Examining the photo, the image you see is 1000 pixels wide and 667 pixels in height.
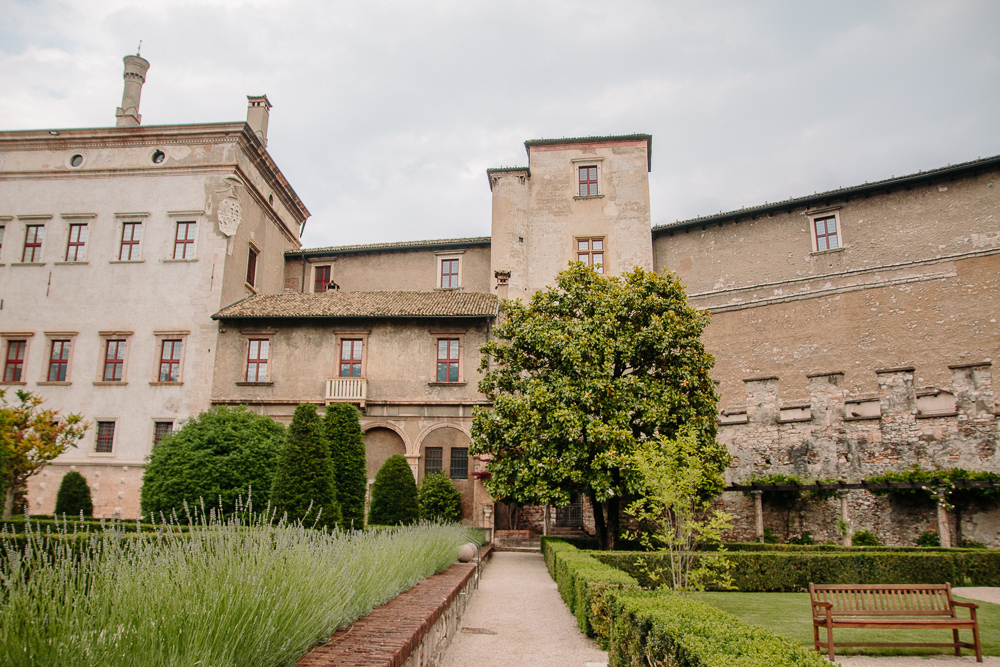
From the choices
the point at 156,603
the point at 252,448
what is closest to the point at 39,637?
the point at 156,603

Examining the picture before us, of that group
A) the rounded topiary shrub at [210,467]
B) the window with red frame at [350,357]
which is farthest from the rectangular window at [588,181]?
the rounded topiary shrub at [210,467]

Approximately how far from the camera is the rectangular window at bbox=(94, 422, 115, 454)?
A: 24.5 meters

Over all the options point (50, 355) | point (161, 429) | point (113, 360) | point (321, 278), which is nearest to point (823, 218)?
point (321, 278)

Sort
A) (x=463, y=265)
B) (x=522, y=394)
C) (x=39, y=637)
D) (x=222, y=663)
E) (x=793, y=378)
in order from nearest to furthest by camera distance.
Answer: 1. (x=39, y=637)
2. (x=222, y=663)
3. (x=522, y=394)
4. (x=793, y=378)
5. (x=463, y=265)

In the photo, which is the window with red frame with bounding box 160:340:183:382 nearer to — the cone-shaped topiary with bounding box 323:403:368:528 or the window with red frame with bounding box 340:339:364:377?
the window with red frame with bounding box 340:339:364:377

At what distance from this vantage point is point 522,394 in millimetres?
18484

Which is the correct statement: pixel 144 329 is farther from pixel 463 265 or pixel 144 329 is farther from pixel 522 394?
pixel 522 394

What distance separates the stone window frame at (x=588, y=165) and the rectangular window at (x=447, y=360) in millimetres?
9517

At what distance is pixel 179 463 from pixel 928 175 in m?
27.0

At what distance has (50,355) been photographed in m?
25.8

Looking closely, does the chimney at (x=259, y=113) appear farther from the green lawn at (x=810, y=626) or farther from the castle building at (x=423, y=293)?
the green lawn at (x=810, y=626)

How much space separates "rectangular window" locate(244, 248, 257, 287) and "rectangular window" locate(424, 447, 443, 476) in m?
11.3

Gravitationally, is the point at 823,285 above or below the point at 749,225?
below

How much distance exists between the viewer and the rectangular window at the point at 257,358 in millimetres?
25297
